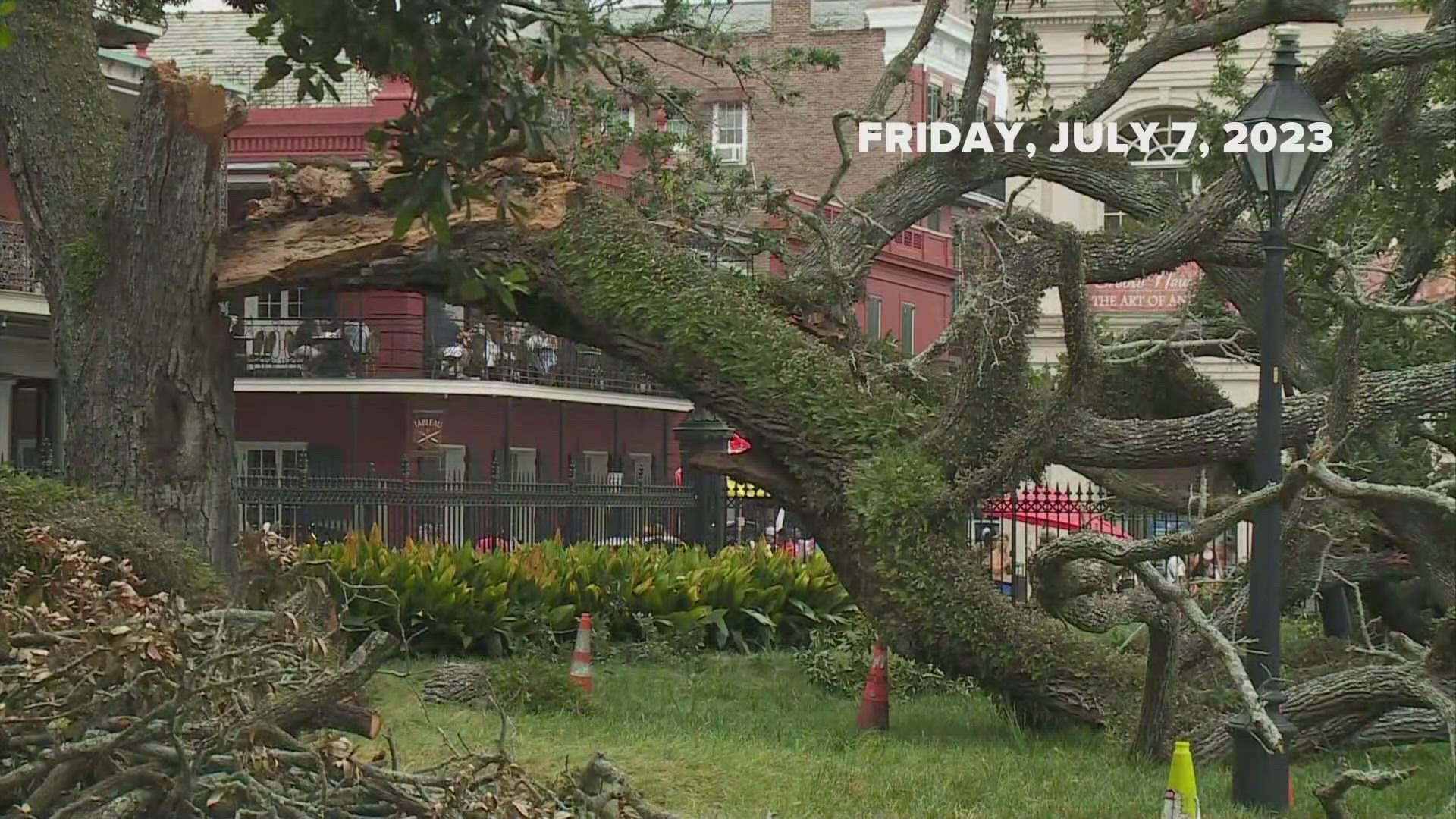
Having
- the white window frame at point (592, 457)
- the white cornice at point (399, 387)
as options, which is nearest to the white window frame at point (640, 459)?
the white window frame at point (592, 457)

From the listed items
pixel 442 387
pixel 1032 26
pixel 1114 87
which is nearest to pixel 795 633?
pixel 1114 87

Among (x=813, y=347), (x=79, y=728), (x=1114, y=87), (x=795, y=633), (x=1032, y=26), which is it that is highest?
(x=1032, y=26)

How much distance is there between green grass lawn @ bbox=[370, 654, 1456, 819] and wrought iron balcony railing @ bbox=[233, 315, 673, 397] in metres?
14.9

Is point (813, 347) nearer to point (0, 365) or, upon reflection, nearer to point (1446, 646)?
point (1446, 646)

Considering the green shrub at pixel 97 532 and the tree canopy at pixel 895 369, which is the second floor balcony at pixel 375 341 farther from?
the green shrub at pixel 97 532

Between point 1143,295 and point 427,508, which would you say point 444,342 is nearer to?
point 427,508

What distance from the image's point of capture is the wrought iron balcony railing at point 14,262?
2288 cm

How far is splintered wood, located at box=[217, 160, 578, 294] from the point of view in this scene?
36.8 feet

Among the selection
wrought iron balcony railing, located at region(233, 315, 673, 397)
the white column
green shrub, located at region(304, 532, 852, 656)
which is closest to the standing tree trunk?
green shrub, located at region(304, 532, 852, 656)

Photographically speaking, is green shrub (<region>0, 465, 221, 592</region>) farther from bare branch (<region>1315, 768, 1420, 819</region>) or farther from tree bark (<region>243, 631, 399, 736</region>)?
bare branch (<region>1315, 768, 1420, 819</region>)

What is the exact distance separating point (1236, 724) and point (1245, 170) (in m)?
2.85

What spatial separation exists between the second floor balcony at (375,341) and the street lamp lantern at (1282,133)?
18274 millimetres

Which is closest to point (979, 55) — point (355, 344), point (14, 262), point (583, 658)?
point (583, 658)

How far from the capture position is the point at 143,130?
1122cm
